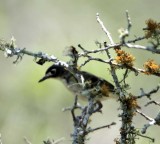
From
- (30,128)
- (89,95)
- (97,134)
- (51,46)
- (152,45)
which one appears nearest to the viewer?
(152,45)

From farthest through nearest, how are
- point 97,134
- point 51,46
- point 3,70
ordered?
point 51,46 → point 3,70 → point 97,134

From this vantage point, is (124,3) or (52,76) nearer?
(52,76)

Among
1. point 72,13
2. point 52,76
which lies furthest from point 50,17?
point 52,76

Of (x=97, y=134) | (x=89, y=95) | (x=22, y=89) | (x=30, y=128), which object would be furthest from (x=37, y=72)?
(x=89, y=95)

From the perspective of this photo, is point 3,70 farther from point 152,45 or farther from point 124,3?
point 152,45

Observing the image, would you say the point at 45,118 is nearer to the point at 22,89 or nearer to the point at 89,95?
the point at 22,89

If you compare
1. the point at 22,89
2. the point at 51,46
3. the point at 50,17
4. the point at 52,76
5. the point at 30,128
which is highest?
the point at 50,17

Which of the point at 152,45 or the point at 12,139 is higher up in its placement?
the point at 12,139
